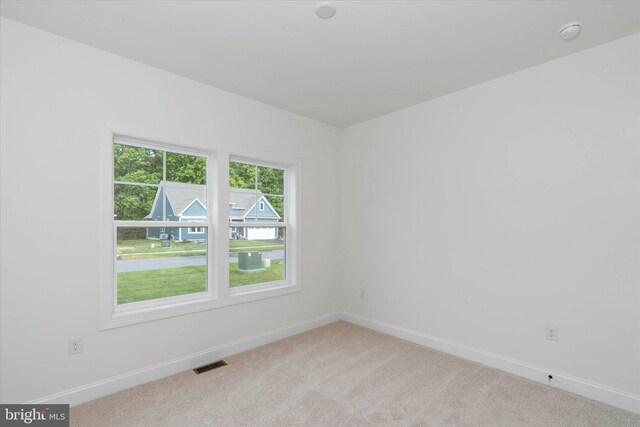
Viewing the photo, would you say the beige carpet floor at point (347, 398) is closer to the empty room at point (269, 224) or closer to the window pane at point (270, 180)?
the empty room at point (269, 224)

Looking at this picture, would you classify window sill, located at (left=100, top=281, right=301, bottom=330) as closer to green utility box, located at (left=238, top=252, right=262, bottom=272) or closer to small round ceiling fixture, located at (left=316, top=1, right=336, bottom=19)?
green utility box, located at (left=238, top=252, right=262, bottom=272)

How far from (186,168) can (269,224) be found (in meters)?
1.13

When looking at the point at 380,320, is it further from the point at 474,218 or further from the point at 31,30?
the point at 31,30

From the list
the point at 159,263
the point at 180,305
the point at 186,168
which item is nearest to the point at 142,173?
the point at 186,168

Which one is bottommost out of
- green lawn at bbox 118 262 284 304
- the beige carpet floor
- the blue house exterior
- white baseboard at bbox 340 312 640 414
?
the beige carpet floor

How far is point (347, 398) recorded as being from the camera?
7.76ft

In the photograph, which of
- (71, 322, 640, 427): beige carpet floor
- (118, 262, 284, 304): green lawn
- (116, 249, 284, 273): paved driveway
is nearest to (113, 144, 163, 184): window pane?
(116, 249, 284, 273): paved driveway

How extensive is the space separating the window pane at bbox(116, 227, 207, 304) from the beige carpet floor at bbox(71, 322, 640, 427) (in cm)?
76

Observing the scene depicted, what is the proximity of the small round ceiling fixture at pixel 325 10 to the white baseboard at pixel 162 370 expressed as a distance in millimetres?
2988

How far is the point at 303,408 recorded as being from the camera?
2.25m

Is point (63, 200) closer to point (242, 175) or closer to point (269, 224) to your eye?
point (242, 175)

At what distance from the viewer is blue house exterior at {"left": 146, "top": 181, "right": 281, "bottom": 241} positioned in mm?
2863

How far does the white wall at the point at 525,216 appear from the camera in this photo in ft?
7.52

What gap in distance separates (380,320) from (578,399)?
6.32 ft
